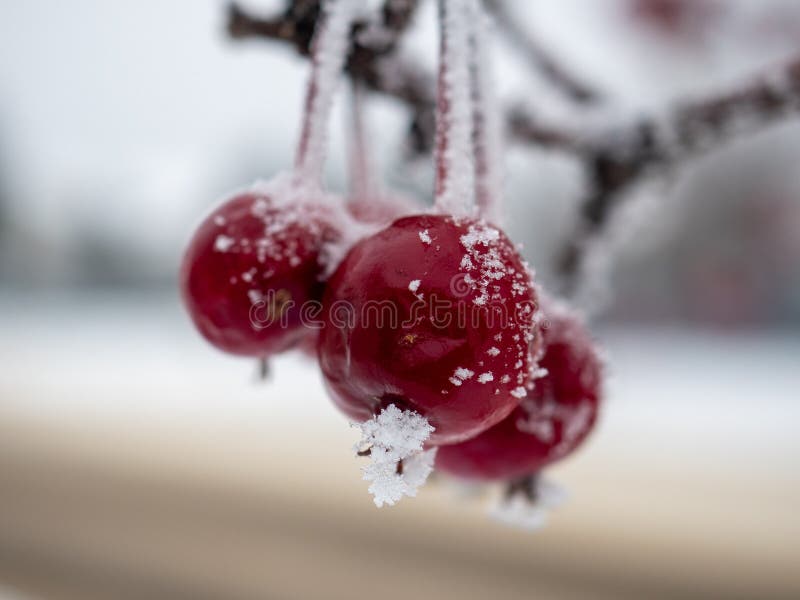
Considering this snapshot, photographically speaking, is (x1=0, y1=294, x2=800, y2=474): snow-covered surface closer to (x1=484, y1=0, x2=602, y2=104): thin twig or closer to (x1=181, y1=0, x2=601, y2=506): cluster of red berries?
(x1=484, y1=0, x2=602, y2=104): thin twig

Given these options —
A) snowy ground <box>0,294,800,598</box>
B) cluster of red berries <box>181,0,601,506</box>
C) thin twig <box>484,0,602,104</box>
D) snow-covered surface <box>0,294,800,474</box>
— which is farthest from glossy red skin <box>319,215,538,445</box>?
snow-covered surface <box>0,294,800,474</box>

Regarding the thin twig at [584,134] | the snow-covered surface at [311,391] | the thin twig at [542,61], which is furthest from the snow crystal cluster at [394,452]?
the snow-covered surface at [311,391]

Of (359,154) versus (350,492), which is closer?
(359,154)

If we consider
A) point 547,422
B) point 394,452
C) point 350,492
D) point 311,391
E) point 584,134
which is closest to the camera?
point 394,452

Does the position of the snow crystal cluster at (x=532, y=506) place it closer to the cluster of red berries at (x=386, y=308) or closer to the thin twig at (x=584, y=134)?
the cluster of red berries at (x=386, y=308)

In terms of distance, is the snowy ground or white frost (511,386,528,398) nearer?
white frost (511,386,528,398)

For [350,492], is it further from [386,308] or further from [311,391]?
[386,308]

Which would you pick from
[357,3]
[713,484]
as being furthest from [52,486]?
[357,3]

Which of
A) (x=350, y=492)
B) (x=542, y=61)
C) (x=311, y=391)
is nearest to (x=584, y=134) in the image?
(x=542, y=61)
